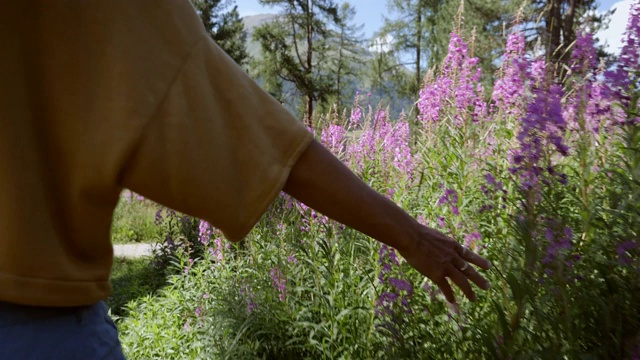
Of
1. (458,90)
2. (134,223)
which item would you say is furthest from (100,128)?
(134,223)

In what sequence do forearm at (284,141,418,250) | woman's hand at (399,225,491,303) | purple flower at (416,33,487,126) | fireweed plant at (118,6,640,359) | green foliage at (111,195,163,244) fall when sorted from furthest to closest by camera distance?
1. green foliage at (111,195,163,244)
2. purple flower at (416,33,487,126)
3. fireweed plant at (118,6,640,359)
4. woman's hand at (399,225,491,303)
5. forearm at (284,141,418,250)

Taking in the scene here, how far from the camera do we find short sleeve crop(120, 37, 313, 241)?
2.53 feet

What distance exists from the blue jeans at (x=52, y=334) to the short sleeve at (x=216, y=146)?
0.70 ft

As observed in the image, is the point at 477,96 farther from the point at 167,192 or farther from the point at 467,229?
the point at 167,192

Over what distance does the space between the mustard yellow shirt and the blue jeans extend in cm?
2

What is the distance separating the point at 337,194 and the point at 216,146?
0.21m

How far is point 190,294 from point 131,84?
13.2 ft

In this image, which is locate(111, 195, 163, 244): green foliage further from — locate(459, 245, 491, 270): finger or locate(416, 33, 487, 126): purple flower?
locate(459, 245, 491, 270): finger

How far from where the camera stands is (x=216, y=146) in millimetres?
804

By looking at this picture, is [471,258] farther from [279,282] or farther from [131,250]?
[131,250]

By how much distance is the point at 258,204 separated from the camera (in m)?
0.84

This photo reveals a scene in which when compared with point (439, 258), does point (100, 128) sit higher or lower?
lower

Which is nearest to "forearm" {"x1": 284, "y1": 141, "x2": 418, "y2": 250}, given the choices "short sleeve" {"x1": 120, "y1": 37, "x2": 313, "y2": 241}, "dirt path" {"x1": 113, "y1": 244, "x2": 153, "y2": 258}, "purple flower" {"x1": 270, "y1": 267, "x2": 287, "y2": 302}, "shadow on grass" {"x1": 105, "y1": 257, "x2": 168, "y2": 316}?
"short sleeve" {"x1": 120, "y1": 37, "x2": 313, "y2": 241}

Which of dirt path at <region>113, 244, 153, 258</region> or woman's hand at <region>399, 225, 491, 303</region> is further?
dirt path at <region>113, 244, 153, 258</region>
